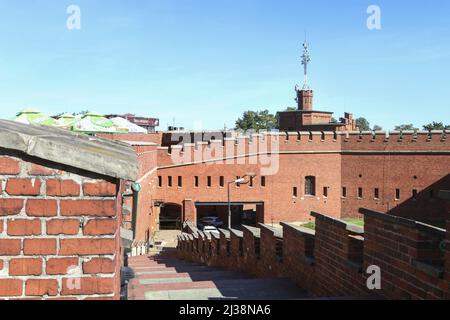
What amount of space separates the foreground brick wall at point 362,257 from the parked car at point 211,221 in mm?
26877

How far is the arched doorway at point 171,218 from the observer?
35.2 meters

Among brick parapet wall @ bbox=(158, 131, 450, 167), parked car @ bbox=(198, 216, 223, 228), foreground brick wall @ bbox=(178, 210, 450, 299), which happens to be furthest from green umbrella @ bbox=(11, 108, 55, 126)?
foreground brick wall @ bbox=(178, 210, 450, 299)

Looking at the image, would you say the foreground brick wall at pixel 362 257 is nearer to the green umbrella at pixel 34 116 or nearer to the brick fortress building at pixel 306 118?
the green umbrella at pixel 34 116

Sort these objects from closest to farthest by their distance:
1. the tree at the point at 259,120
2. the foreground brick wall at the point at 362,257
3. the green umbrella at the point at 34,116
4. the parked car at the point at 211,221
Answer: the foreground brick wall at the point at 362,257 → the green umbrella at the point at 34,116 → the parked car at the point at 211,221 → the tree at the point at 259,120

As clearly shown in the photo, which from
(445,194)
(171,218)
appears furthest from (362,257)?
(171,218)

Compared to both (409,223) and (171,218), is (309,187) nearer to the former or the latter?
(171,218)

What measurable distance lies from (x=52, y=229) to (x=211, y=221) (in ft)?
112

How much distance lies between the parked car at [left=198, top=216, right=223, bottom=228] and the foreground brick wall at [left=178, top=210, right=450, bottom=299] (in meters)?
Result: 26.9

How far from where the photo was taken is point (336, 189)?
3800 centimetres

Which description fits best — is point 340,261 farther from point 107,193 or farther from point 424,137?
point 424,137

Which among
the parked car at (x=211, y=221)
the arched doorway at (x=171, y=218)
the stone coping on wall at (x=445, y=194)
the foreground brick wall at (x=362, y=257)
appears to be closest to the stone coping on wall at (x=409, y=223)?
the foreground brick wall at (x=362, y=257)

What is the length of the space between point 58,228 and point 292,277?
18.6 ft

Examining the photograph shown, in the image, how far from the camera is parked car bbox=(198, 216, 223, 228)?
1419 inches
